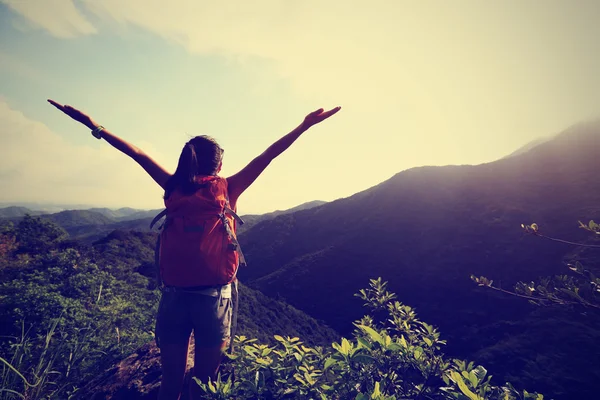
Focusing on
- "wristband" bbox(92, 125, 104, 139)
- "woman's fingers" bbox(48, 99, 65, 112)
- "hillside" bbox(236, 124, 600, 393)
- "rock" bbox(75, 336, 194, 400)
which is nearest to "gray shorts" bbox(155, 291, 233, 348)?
"rock" bbox(75, 336, 194, 400)

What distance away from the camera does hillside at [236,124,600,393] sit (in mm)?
9102

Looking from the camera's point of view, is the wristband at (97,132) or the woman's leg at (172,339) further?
the wristband at (97,132)

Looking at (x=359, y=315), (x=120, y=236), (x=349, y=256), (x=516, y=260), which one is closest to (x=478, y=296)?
(x=516, y=260)

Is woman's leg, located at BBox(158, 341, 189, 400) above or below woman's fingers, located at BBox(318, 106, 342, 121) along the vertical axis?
below

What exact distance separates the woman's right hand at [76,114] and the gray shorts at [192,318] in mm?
1283

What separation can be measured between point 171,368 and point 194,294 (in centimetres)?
46

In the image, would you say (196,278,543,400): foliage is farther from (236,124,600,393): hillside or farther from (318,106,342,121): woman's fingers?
(236,124,600,393): hillside

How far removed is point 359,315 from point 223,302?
8670mm

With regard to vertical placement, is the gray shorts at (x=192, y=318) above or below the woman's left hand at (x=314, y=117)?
below

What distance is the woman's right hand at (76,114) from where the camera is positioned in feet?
6.96

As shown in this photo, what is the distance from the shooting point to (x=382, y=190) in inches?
756

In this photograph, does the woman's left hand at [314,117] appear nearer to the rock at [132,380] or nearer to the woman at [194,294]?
the woman at [194,294]

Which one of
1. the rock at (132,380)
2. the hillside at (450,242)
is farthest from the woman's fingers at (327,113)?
the hillside at (450,242)

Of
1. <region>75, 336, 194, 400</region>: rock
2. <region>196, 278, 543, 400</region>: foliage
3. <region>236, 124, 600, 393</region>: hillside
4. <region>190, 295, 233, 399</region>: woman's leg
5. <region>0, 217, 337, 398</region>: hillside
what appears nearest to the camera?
<region>196, 278, 543, 400</region>: foliage
